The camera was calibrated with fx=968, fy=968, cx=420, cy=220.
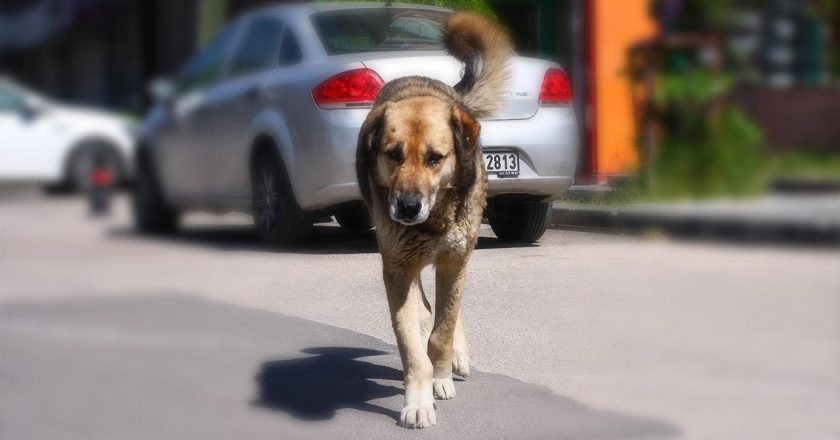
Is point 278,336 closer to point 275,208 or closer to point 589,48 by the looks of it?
point 275,208

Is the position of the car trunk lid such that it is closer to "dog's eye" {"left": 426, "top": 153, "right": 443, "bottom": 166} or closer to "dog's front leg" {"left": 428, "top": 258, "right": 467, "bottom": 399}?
"dog's eye" {"left": 426, "top": 153, "right": 443, "bottom": 166}

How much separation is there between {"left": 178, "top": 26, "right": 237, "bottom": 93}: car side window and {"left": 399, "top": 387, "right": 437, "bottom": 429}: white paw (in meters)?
1.00

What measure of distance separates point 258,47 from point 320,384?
37.4 inches

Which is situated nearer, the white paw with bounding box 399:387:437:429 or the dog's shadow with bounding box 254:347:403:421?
the dog's shadow with bounding box 254:347:403:421

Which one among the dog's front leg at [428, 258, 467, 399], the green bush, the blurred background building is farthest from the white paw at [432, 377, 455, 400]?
the green bush

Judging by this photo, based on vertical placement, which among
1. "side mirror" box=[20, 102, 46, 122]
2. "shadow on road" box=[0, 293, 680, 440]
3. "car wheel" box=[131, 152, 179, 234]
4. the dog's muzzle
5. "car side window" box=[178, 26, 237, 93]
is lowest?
"shadow on road" box=[0, 293, 680, 440]

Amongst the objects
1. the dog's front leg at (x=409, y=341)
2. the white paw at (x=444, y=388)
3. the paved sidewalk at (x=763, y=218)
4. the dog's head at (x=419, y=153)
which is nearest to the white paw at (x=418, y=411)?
the dog's front leg at (x=409, y=341)

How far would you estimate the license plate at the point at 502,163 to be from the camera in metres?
1.84

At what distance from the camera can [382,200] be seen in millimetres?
2164

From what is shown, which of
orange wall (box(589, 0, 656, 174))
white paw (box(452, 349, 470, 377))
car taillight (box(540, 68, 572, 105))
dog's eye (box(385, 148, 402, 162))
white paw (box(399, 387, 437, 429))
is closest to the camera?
orange wall (box(589, 0, 656, 174))

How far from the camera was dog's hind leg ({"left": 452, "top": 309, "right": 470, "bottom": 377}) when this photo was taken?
8.07ft

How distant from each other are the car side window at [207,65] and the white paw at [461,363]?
1024 mm

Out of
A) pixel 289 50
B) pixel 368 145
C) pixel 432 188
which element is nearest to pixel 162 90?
pixel 289 50

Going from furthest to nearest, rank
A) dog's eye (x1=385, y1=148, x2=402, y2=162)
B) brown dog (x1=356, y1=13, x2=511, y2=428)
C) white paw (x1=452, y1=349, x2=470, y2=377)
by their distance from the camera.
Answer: white paw (x1=452, y1=349, x2=470, y2=377), dog's eye (x1=385, y1=148, x2=402, y2=162), brown dog (x1=356, y1=13, x2=511, y2=428)
